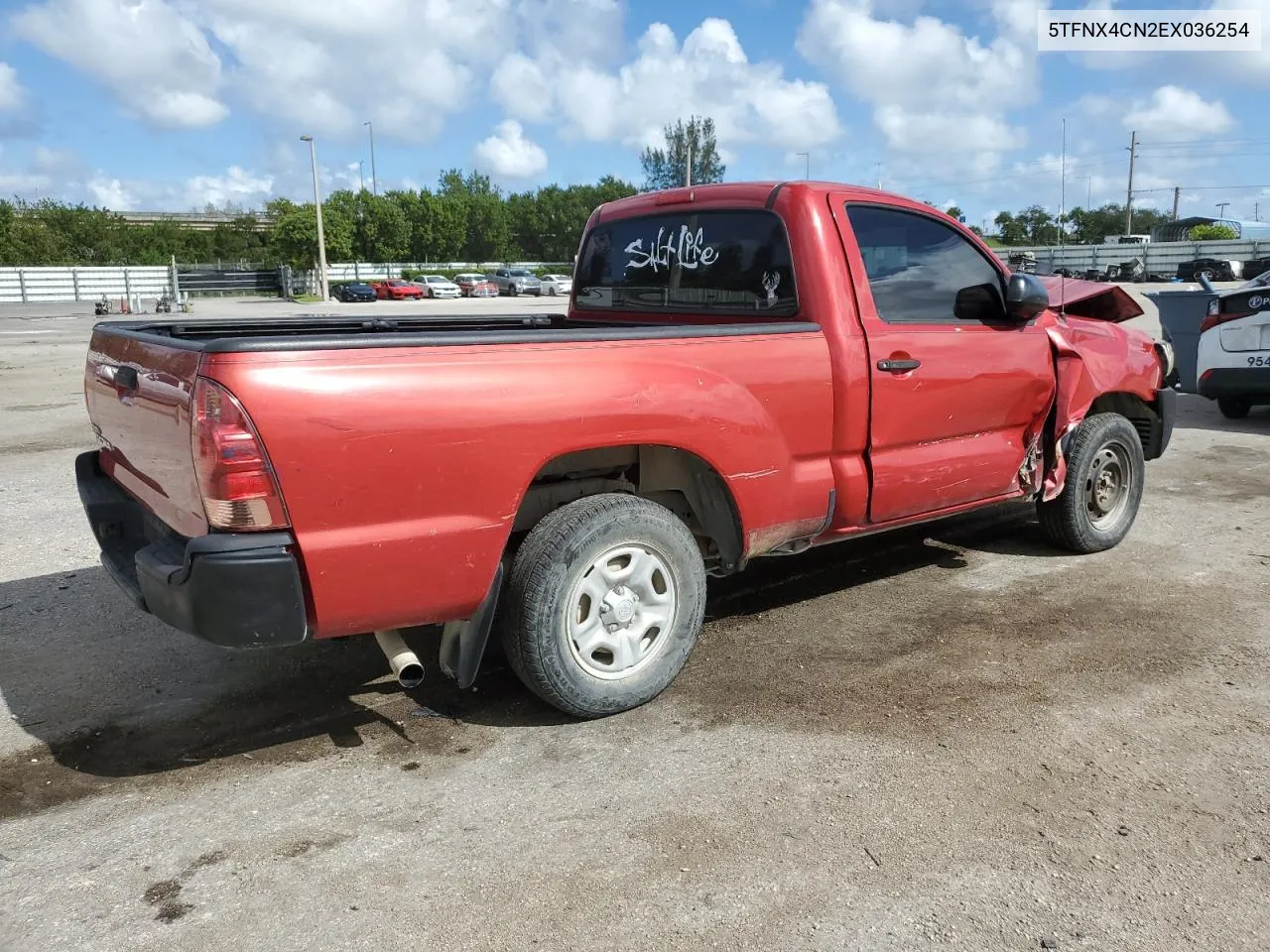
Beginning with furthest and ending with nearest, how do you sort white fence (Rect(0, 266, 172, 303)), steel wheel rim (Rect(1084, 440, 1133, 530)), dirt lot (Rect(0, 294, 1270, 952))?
1. white fence (Rect(0, 266, 172, 303))
2. steel wheel rim (Rect(1084, 440, 1133, 530))
3. dirt lot (Rect(0, 294, 1270, 952))

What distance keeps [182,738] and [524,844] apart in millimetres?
1488

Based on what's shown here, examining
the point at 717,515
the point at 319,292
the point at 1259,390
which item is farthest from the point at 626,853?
the point at 319,292

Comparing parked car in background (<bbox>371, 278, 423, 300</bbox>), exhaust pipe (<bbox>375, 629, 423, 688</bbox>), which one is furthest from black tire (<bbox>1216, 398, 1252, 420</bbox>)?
parked car in background (<bbox>371, 278, 423, 300</bbox>)

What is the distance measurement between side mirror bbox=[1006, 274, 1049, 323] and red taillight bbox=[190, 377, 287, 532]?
3.41 metres

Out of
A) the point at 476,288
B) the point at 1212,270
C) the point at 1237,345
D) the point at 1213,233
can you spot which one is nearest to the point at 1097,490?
the point at 1237,345

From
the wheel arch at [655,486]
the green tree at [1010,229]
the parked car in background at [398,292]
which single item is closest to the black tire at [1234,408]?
the wheel arch at [655,486]

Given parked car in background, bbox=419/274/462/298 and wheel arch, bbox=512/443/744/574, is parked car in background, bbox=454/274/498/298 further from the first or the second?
wheel arch, bbox=512/443/744/574

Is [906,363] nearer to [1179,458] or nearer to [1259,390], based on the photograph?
[1179,458]

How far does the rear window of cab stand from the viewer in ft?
14.2

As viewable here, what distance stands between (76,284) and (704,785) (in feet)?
190

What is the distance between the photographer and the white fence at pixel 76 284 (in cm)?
5091

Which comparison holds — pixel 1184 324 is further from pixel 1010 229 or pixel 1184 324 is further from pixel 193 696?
pixel 1010 229

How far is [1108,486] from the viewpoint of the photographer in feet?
19.1

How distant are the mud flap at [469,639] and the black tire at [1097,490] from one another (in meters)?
3.49
